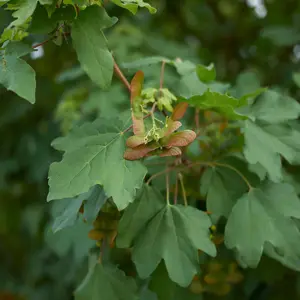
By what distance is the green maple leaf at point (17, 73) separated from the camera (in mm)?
937

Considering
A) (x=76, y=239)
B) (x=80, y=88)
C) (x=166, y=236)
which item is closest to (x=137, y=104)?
(x=166, y=236)

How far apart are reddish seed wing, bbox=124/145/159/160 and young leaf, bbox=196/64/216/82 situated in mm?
351

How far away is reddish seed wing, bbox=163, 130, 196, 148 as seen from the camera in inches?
38.7

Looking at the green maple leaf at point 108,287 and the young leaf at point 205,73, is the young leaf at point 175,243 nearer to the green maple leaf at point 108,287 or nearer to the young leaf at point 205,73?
the green maple leaf at point 108,287

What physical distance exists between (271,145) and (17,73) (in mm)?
561

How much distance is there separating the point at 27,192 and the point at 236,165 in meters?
1.39

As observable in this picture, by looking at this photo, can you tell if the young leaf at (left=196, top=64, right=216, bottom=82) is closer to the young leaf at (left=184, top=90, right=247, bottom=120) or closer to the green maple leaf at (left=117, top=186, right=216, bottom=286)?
the young leaf at (left=184, top=90, right=247, bottom=120)

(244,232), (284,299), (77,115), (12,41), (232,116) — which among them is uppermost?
(12,41)

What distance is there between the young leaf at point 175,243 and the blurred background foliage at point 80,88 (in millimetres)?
623

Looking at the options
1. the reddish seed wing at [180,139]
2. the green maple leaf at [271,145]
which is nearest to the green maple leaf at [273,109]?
the green maple leaf at [271,145]

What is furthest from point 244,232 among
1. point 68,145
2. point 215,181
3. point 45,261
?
point 45,261

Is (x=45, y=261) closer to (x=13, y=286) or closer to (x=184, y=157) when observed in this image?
(x=13, y=286)

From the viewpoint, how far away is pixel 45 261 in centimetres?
218

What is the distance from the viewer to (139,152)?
3.24ft
